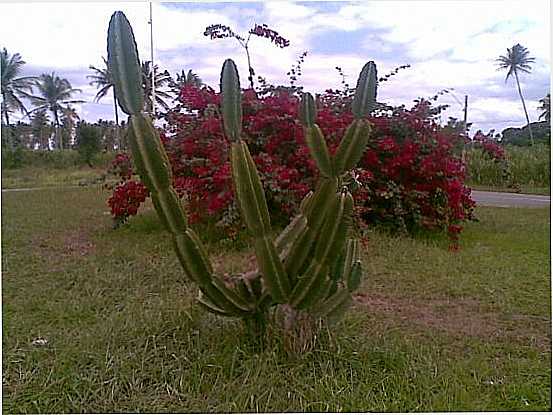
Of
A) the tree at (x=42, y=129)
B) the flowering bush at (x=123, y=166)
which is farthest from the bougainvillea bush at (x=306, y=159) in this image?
the tree at (x=42, y=129)

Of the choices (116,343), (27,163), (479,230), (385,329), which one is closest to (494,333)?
(385,329)

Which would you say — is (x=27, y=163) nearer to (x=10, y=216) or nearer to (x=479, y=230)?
(x=10, y=216)

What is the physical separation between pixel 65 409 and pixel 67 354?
1.53 ft

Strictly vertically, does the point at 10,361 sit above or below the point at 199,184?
below

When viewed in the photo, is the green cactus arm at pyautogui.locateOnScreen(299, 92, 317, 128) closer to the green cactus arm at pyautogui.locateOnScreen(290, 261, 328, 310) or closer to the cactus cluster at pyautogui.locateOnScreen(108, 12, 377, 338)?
the cactus cluster at pyautogui.locateOnScreen(108, 12, 377, 338)

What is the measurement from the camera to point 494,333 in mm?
3336

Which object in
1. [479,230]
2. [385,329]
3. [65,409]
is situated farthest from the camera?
[479,230]

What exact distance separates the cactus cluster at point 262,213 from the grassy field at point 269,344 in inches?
8.2

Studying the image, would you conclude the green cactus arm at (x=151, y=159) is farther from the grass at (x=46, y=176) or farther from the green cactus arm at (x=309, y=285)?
the grass at (x=46, y=176)

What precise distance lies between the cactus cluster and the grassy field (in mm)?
208

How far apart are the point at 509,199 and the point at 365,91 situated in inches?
377

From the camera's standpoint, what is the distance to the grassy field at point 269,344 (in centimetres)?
250

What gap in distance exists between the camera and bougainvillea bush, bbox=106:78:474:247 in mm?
5391

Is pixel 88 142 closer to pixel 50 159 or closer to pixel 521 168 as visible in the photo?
pixel 50 159
